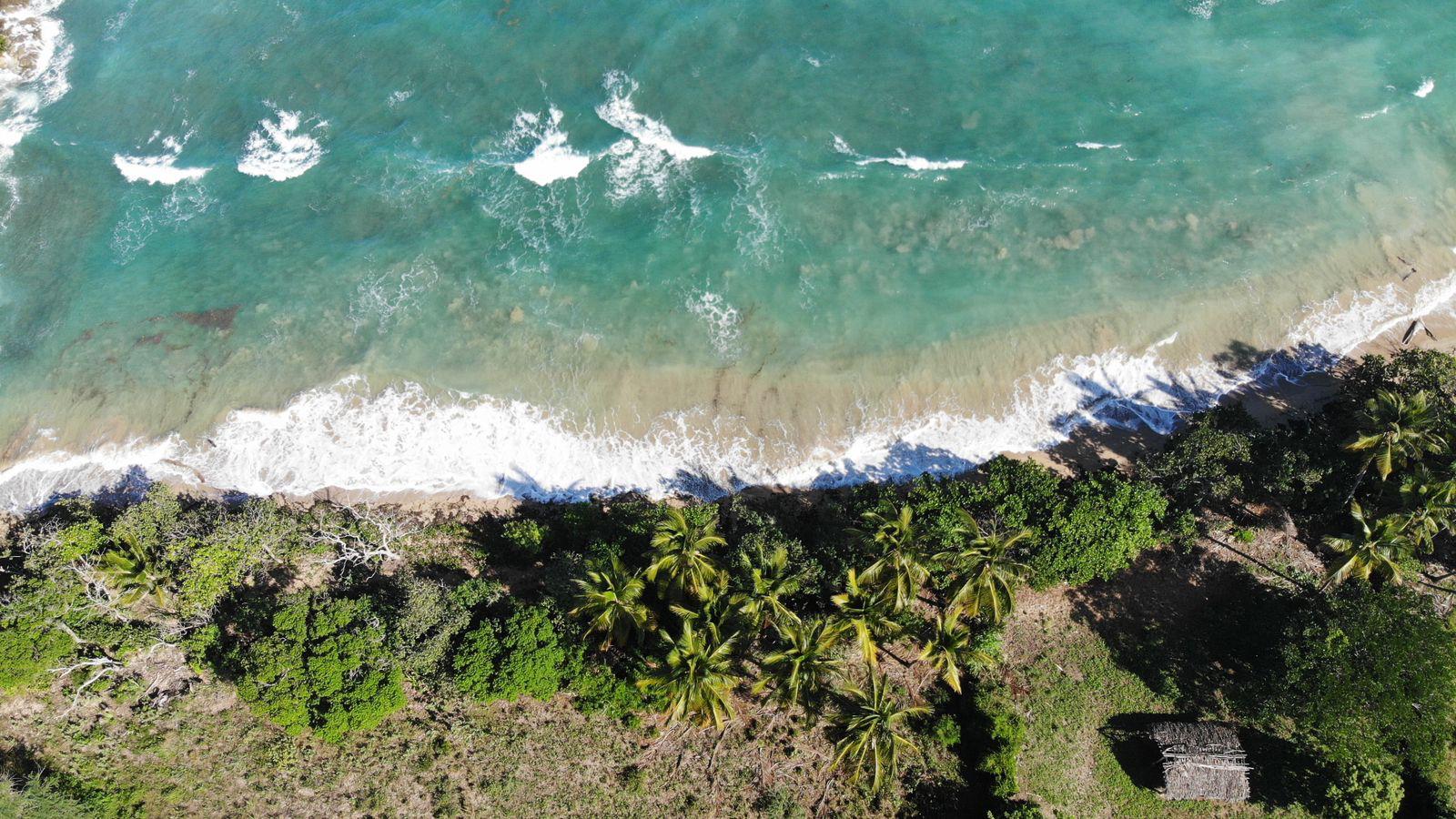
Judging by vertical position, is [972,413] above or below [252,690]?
above

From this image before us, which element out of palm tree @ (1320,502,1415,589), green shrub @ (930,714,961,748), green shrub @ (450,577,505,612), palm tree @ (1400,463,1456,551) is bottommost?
green shrub @ (930,714,961,748)

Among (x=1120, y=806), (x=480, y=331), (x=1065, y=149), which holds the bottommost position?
(x=1120, y=806)

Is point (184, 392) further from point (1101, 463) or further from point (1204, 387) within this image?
point (1204, 387)

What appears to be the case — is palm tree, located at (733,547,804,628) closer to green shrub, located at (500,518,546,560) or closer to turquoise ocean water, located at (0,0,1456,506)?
turquoise ocean water, located at (0,0,1456,506)

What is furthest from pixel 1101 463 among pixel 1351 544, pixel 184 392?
pixel 184 392

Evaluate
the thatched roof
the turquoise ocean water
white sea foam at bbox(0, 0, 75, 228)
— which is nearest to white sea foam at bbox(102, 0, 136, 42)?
white sea foam at bbox(0, 0, 75, 228)

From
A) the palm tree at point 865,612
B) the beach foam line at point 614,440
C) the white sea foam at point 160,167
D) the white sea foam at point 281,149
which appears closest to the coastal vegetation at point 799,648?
the palm tree at point 865,612

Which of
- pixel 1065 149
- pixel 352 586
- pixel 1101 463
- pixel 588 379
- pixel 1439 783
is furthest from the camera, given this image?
pixel 1065 149
